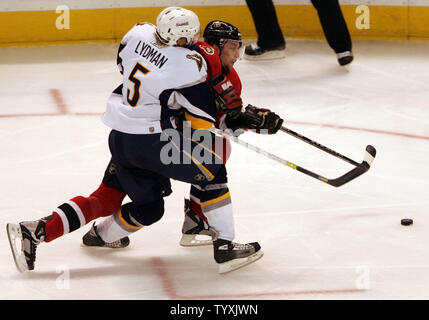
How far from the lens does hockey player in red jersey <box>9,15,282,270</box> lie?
2.94 meters

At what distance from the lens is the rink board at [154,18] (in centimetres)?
636

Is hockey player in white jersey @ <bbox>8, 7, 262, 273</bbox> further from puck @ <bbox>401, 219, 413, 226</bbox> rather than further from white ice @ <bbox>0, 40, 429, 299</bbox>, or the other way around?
puck @ <bbox>401, 219, 413, 226</bbox>

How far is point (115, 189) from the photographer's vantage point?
3.18 meters

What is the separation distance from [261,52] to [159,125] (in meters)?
3.31

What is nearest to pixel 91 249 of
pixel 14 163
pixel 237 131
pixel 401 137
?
pixel 237 131

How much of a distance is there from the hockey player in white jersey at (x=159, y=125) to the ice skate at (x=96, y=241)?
0.18 m

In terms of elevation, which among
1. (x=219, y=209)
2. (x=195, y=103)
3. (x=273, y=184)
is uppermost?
(x=195, y=103)

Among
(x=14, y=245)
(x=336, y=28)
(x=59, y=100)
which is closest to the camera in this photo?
(x=14, y=245)

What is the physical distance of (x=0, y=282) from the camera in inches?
117

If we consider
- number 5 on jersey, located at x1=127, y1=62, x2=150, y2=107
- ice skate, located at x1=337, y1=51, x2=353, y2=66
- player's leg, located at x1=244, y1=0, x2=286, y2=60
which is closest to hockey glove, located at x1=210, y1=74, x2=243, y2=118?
number 5 on jersey, located at x1=127, y1=62, x2=150, y2=107

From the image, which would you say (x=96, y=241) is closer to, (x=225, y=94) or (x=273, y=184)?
(x=225, y=94)

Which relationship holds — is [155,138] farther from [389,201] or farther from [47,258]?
[389,201]

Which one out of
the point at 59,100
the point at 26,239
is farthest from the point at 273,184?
the point at 59,100
